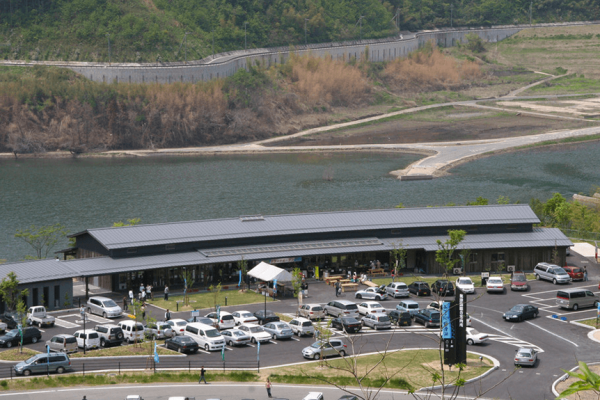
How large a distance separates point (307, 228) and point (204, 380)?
3574 centimetres

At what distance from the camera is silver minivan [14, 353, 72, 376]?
166ft

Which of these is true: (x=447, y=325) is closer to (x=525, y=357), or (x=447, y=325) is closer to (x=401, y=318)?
(x=525, y=357)

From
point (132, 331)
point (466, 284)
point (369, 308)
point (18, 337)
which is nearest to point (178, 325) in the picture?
point (132, 331)

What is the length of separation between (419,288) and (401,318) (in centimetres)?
1040

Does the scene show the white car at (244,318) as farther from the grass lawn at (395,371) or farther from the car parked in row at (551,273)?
the car parked in row at (551,273)

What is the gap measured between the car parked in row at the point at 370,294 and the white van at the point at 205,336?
1697 cm

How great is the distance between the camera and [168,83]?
19712 cm

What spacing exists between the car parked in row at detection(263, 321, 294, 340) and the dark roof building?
17.9m

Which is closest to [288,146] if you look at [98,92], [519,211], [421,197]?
[98,92]

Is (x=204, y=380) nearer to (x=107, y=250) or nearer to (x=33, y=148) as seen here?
(x=107, y=250)

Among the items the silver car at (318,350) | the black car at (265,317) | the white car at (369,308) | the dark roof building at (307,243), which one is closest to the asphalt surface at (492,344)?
the silver car at (318,350)

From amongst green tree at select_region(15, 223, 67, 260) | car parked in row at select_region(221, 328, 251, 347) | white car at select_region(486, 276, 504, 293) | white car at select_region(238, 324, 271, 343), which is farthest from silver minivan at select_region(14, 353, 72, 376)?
green tree at select_region(15, 223, 67, 260)

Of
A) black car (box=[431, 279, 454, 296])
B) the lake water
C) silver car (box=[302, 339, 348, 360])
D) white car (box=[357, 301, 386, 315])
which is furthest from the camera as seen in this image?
the lake water

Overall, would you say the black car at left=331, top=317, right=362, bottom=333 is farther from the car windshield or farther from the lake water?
the lake water
